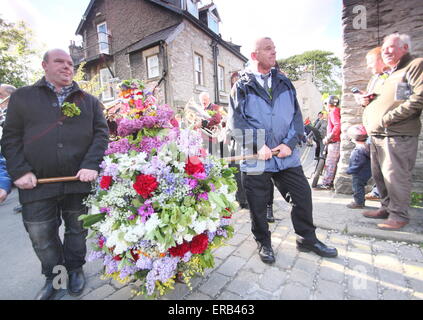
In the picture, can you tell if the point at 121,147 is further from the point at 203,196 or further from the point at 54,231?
the point at 54,231

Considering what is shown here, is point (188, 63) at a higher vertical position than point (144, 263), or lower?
higher

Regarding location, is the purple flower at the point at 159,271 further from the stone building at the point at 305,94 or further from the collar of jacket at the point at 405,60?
the stone building at the point at 305,94

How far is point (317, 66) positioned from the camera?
50719 millimetres

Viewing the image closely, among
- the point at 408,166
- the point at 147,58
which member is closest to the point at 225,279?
the point at 408,166

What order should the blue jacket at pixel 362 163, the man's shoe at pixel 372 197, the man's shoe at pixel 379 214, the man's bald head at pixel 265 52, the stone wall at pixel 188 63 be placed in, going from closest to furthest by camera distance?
the man's bald head at pixel 265 52 → the man's shoe at pixel 379 214 → the blue jacket at pixel 362 163 → the man's shoe at pixel 372 197 → the stone wall at pixel 188 63

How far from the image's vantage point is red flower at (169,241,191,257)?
5.51ft

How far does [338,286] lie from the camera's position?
1.95 meters

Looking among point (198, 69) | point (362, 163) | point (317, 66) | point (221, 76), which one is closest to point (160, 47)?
point (198, 69)

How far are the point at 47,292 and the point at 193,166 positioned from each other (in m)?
1.84

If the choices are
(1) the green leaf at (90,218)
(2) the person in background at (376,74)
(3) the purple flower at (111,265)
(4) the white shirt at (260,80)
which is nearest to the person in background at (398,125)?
(2) the person in background at (376,74)

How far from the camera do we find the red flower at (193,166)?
1741 mm

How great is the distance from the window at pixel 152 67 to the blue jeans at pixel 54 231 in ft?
38.0

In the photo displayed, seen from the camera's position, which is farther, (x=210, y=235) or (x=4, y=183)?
(x=4, y=183)
